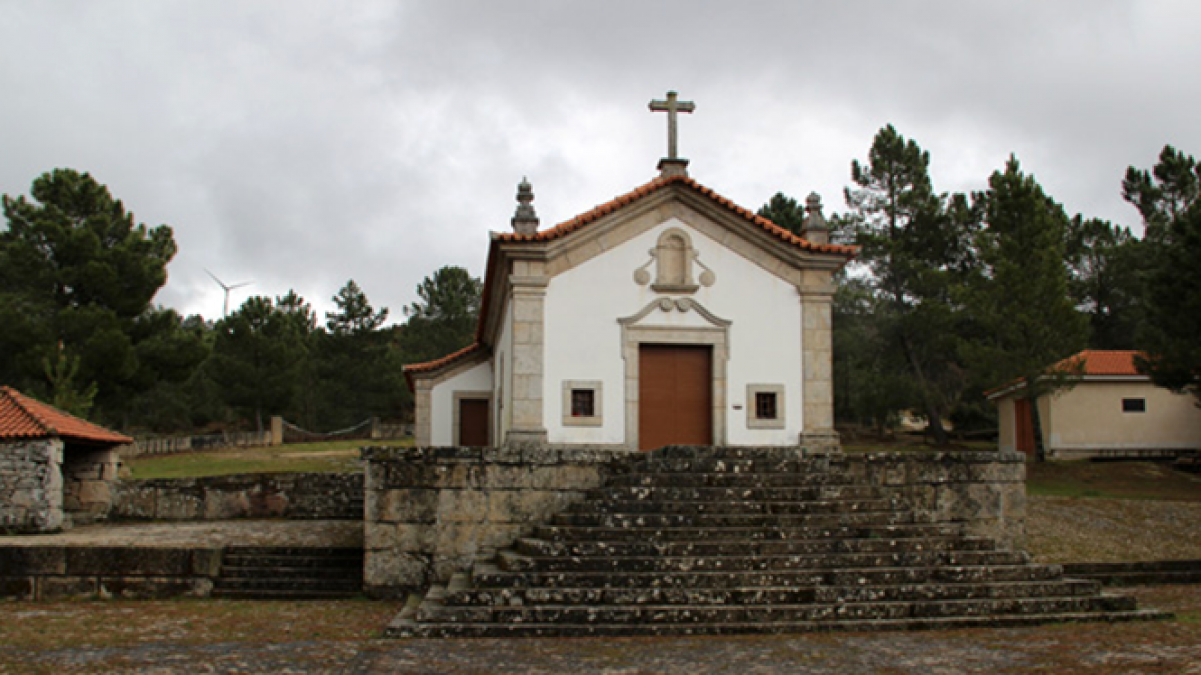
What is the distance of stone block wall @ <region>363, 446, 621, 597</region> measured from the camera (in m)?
10.1

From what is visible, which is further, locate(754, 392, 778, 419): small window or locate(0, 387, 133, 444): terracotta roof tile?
locate(754, 392, 778, 419): small window

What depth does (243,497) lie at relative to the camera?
53.9 feet

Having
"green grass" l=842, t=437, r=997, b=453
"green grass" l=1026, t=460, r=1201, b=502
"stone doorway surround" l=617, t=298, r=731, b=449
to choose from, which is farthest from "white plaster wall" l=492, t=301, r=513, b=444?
"green grass" l=842, t=437, r=997, b=453

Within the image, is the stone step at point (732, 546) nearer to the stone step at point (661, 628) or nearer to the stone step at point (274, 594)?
the stone step at point (661, 628)

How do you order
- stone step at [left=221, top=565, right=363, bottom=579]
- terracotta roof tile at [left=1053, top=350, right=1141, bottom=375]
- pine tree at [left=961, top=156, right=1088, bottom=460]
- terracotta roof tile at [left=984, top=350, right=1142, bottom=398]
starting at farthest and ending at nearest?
terracotta roof tile at [left=1053, top=350, right=1141, bottom=375] → terracotta roof tile at [left=984, top=350, right=1142, bottom=398] → pine tree at [left=961, top=156, right=1088, bottom=460] → stone step at [left=221, top=565, right=363, bottom=579]

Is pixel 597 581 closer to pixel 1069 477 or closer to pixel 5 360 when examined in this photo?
pixel 1069 477

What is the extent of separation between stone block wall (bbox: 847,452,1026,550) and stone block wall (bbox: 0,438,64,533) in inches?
459

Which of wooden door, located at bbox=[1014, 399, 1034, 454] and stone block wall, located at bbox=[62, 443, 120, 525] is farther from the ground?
wooden door, located at bbox=[1014, 399, 1034, 454]

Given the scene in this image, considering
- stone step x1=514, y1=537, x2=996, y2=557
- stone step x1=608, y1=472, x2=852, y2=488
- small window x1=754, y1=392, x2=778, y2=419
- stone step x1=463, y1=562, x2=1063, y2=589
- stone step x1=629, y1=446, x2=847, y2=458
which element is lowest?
stone step x1=463, y1=562, x2=1063, y2=589

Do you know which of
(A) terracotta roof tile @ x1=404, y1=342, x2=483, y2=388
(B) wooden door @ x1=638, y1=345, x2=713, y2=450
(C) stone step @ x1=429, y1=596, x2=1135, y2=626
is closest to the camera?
(C) stone step @ x1=429, y1=596, x2=1135, y2=626

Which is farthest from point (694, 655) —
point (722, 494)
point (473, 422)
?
point (473, 422)

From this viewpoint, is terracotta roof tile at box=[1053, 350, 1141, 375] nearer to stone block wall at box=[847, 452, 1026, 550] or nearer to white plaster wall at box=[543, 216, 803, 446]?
white plaster wall at box=[543, 216, 803, 446]

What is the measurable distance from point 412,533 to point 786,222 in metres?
27.1

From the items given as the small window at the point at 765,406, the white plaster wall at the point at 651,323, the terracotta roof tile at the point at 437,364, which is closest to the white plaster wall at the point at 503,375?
the white plaster wall at the point at 651,323
